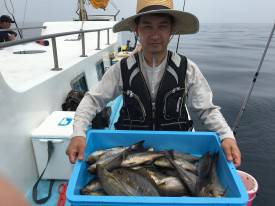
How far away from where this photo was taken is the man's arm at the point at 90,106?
200 cm

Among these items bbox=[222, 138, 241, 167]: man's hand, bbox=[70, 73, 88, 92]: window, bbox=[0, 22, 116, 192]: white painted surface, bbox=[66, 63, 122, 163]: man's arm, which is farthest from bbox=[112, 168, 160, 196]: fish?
bbox=[70, 73, 88, 92]: window

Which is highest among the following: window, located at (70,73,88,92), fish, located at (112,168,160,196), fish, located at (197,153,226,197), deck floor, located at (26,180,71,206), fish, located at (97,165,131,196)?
fish, located at (97,165,131,196)

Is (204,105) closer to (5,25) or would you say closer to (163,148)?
(163,148)

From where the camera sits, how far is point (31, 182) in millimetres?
3240

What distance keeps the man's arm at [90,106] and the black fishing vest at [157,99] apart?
0.09 meters

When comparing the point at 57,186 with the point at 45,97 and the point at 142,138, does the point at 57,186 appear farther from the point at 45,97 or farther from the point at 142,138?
the point at 142,138

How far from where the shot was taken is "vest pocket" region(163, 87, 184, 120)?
8.64ft

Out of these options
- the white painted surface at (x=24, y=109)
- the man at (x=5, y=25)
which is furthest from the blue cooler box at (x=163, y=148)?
the man at (x=5, y=25)

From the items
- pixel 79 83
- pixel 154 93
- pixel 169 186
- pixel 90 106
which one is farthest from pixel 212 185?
pixel 79 83

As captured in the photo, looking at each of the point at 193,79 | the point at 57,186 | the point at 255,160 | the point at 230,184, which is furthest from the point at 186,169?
the point at 255,160

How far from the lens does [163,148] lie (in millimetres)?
2295

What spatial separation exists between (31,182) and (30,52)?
4.27 m

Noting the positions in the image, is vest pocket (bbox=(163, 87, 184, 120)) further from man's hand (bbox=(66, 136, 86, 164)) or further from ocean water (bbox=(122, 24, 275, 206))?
ocean water (bbox=(122, 24, 275, 206))

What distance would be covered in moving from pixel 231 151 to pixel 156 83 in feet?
3.29
